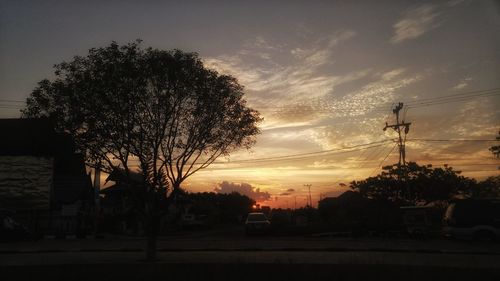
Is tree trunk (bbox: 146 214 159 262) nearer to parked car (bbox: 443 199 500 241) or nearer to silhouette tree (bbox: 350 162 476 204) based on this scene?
parked car (bbox: 443 199 500 241)

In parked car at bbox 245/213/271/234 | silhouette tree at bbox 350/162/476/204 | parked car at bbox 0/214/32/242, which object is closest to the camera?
parked car at bbox 0/214/32/242

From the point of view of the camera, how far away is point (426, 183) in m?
59.0

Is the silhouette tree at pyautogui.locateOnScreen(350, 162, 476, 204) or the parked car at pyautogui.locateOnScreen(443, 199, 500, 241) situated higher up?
the silhouette tree at pyautogui.locateOnScreen(350, 162, 476, 204)

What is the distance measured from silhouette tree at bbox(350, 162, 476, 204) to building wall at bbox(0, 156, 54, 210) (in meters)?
41.2

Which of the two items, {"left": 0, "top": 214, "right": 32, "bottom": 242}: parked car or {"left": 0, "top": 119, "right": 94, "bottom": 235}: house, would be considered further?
{"left": 0, "top": 119, "right": 94, "bottom": 235}: house

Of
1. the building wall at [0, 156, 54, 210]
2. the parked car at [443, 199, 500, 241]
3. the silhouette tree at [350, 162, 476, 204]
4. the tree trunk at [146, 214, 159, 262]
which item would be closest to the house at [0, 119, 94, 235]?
the building wall at [0, 156, 54, 210]

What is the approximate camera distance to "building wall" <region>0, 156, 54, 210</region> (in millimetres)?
33781

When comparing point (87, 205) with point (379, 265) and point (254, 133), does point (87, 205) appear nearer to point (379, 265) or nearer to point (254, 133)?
point (254, 133)

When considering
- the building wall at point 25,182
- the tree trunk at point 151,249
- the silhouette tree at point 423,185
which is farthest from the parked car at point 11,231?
the silhouette tree at point 423,185

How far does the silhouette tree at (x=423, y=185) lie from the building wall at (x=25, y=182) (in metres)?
41.2

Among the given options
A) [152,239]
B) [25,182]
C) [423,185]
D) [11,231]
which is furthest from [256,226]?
[423,185]

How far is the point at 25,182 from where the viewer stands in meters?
34.2

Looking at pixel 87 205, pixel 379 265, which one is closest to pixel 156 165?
pixel 379 265

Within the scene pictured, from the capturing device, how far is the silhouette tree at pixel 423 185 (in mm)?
58969
